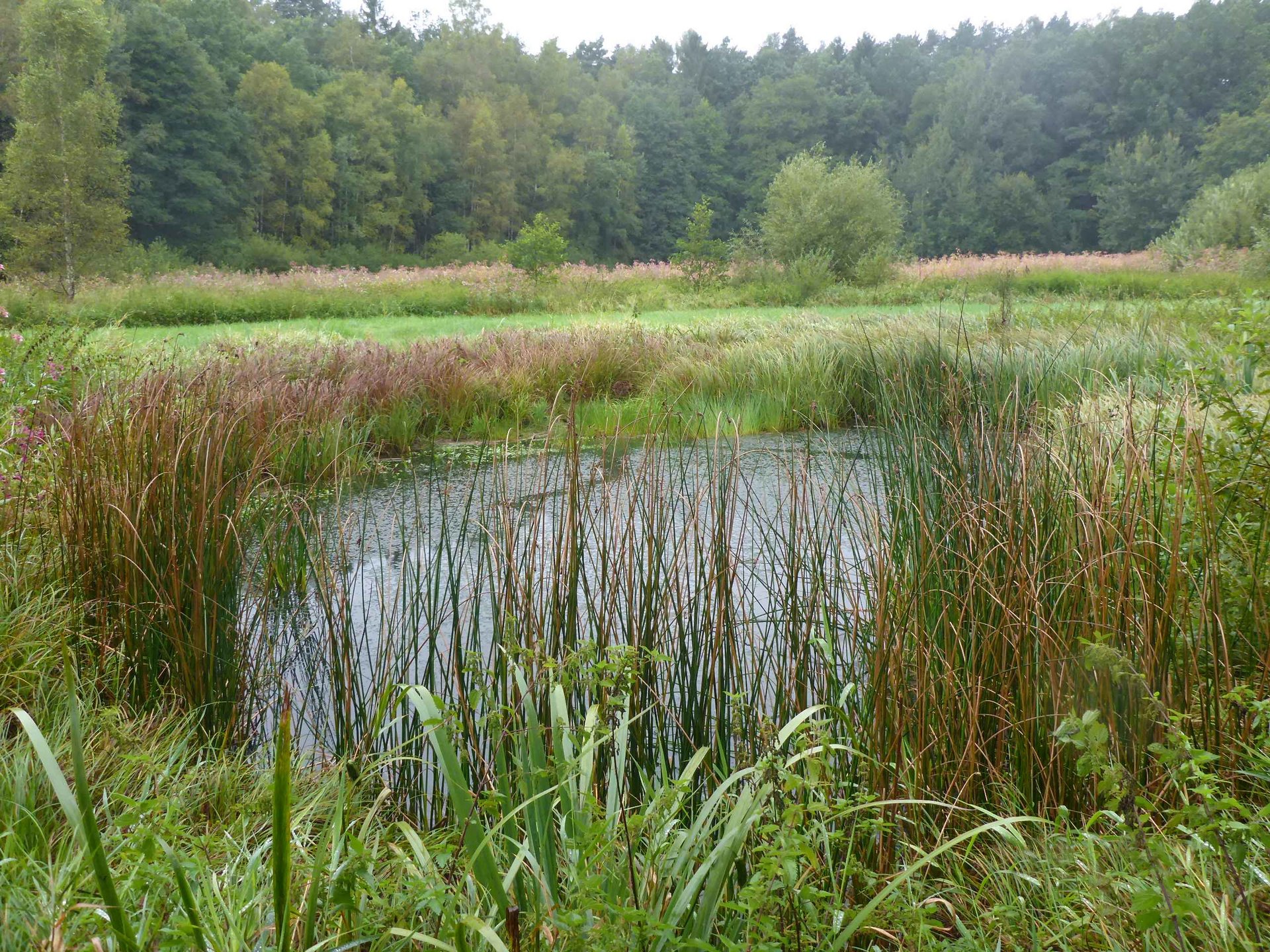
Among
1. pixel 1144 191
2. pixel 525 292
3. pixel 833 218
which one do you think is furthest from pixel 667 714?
pixel 1144 191

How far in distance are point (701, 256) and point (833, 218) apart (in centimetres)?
320

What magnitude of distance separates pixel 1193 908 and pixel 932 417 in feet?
6.82

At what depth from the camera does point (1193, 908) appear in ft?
2.58

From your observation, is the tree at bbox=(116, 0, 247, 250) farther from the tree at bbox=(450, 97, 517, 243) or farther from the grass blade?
the grass blade

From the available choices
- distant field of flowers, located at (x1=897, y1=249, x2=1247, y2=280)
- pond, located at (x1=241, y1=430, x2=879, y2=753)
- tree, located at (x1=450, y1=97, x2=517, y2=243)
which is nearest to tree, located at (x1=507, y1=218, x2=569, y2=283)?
distant field of flowers, located at (x1=897, y1=249, x2=1247, y2=280)

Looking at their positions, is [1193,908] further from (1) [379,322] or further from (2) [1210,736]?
(1) [379,322]

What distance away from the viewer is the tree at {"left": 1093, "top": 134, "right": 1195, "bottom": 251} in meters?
33.4

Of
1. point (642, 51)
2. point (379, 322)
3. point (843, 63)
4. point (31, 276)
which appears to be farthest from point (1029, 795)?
point (642, 51)

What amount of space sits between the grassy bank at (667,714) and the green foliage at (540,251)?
44.6 feet

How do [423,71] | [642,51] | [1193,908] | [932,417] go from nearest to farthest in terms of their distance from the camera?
[1193,908] → [932,417] → [423,71] → [642,51]

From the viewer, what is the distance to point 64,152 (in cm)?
1819

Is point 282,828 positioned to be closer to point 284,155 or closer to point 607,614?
point 607,614

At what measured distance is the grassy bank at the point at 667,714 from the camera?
1.02 m

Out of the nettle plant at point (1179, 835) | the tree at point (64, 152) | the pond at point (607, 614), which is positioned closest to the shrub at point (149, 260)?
the tree at point (64, 152)
